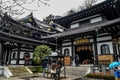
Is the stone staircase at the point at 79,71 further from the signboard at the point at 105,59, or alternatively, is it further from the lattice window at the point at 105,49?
the lattice window at the point at 105,49

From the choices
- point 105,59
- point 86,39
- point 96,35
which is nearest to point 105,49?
point 105,59

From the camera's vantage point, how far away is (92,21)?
18812 millimetres

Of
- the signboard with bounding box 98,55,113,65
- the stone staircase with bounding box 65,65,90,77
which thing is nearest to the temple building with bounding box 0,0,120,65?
the signboard with bounding box 98,55,113,65

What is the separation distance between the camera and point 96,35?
1625cm

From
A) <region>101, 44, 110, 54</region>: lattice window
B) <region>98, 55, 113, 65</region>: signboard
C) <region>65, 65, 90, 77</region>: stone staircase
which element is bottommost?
<region>65, 65, 90, 77</region>: stone staircase

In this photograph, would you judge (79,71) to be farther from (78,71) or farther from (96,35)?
(96,35)

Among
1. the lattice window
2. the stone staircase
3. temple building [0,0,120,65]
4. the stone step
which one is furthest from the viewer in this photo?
the lattice window

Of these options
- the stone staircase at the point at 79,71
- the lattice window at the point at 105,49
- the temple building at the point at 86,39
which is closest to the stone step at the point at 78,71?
the stone staircase at the point at 79,71

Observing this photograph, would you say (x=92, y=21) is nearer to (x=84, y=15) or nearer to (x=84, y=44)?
(x=84, y=15)

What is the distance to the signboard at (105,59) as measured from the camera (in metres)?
13.9

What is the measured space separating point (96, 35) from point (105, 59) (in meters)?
3.37

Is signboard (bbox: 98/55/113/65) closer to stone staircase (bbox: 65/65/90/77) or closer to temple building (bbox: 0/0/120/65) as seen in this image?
temple building (bbox: 0/0/120/65)

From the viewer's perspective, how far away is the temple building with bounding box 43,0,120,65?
1423cm

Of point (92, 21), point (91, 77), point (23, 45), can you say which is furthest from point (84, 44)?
point (23, 45)
